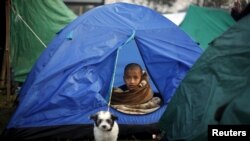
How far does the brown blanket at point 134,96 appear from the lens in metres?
5.31

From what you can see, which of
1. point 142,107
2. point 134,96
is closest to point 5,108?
point 134,96

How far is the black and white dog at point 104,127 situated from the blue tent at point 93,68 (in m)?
0.39

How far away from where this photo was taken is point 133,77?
5695mm

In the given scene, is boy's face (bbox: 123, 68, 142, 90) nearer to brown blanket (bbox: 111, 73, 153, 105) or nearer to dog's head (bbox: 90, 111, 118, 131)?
brown blanket (bbox: 111, 73, 153, 105)

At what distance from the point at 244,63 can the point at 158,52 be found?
202 cm

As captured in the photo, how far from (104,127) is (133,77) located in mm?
1490

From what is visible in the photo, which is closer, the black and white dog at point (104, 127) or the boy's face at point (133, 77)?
the black and white dog at point (104, 127)

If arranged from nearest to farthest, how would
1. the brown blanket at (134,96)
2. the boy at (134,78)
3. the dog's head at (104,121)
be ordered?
1. the dog's head at (104,121)
2. the brown blanket at (134,96)
3. the boy at (134,78)

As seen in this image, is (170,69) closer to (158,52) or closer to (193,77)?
(158,52)

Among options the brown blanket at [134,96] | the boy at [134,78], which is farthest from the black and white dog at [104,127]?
the boy at [134,78]

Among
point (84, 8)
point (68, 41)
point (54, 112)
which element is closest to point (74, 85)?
point (54, 112)

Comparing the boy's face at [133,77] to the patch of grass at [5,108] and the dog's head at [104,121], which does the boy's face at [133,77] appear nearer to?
the dog's head at [104,121]

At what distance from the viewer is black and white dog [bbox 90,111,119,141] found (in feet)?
14.2

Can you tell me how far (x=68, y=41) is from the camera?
532 centimetres
